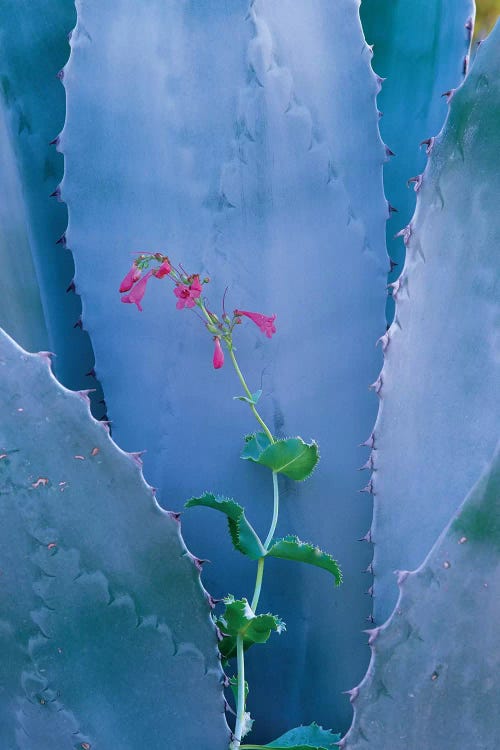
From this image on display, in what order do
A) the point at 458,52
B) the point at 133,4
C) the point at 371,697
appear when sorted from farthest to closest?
the point at 458,52 < the point at 133,4 < the point at 371,697

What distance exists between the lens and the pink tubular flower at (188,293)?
2.71ft

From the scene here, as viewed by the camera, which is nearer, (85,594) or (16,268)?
(85,594)

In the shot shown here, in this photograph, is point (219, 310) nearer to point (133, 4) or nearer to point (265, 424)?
point (265, 424)

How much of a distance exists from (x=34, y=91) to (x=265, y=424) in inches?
15.4

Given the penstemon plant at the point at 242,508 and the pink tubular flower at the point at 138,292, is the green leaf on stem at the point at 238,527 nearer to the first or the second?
the penstemon plant at the point at 242,508

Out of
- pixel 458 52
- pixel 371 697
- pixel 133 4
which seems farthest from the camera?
pixel 458 52

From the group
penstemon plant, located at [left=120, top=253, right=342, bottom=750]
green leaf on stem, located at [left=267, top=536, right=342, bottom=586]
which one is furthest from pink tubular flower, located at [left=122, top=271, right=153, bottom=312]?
green leaf on stem, located at [left=267, top=536, right=342, bottom=586]

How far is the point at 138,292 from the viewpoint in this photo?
0.84 metres

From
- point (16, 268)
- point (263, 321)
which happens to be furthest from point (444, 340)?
point (16, 268)

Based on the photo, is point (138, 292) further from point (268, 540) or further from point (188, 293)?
point (268, 540)

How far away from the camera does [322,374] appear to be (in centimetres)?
87

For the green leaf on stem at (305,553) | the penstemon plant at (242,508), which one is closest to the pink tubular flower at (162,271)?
the penstemon plant at (242,508)

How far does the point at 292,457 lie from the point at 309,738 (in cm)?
23

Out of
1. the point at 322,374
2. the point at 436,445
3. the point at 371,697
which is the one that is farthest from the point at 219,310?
the point at 371,697
